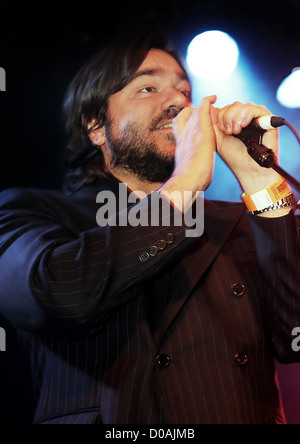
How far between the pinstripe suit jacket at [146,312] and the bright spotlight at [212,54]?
49.9 inches

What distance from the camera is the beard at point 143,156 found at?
1889 mm

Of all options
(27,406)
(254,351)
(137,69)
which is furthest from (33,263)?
(137,69)

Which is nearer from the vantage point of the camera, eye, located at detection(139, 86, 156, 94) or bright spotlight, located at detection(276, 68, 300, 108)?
eye, located at detection(139, 86, 156, 94)

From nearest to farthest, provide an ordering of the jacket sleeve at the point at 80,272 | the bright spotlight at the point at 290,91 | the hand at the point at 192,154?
the jacket sleeve at the point at 80,272
the hand at the point at 192,154
the bright spotlight at the point at 290,91

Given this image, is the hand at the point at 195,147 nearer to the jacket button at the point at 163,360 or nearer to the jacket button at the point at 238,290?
the jacket button at the point at 238,290

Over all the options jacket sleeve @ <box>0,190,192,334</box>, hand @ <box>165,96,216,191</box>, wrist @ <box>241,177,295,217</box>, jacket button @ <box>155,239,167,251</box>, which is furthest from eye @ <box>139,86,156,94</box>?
jacket button @ <box>155,239,167,251</box>

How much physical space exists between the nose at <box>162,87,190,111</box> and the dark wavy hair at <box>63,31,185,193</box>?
20 cm

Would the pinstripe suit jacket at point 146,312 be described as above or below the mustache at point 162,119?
below

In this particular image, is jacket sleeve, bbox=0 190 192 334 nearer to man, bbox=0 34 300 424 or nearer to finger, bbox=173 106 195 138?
man, bbox=0 34 300 424

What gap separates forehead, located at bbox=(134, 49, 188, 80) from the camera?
2.02m

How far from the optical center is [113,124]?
203 cm

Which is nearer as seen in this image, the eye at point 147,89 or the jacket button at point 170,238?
the jacket button at point 170,238

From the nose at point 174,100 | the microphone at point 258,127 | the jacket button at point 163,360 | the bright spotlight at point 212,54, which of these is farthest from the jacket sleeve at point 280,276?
the bright spotlight at point 212,54

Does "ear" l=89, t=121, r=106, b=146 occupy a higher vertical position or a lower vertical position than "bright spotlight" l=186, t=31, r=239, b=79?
lower
